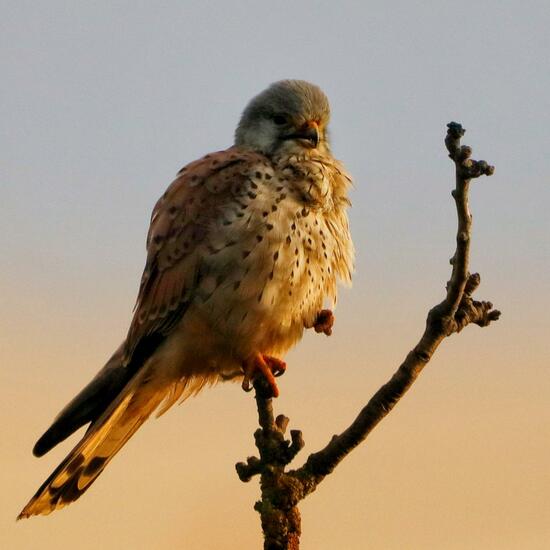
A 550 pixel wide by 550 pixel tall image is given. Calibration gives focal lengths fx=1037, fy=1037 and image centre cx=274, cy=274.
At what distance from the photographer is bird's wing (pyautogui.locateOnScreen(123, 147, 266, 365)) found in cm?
504

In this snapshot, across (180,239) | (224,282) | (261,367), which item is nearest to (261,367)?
(261,367)

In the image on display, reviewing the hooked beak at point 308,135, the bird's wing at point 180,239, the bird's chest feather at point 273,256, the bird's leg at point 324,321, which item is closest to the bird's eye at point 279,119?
the hooked beak at point 308,135

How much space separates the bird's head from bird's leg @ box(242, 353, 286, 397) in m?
1.08

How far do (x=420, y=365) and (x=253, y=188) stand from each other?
1825mm

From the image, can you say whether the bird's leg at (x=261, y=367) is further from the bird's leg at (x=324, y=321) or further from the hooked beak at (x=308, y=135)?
the hooked beak at (x=308, y=135)

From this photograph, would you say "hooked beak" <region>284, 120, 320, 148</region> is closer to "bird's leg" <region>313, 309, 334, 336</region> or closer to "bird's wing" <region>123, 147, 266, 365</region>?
"bird's wing" <region>123, 147, 266, 365</region>

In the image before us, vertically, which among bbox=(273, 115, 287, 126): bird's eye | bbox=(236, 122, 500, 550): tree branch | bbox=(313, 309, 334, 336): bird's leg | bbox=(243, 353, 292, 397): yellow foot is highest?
bbox=(273, 115, 287, 126): bird's eye

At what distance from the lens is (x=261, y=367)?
4.82 meters

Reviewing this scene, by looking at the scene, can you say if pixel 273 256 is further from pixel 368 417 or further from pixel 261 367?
pixel 368 417

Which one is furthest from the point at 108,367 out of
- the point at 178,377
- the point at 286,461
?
the point at 286,461

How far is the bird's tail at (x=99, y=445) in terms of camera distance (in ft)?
16.0

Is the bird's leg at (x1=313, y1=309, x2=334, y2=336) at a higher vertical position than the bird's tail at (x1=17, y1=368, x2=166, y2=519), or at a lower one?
higher

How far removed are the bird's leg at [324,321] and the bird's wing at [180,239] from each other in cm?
63

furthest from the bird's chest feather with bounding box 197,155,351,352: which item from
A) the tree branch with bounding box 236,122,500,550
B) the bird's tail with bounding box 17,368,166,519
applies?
the tree branch with bounding box 236,122,500,550
